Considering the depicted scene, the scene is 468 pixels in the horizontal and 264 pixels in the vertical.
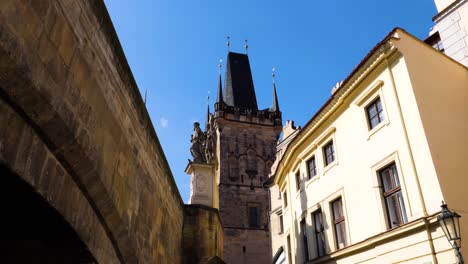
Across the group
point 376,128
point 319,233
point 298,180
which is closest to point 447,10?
point 376,128

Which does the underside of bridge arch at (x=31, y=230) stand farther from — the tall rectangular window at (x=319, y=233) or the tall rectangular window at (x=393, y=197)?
the tall rectangular window at (x=319, y=233)

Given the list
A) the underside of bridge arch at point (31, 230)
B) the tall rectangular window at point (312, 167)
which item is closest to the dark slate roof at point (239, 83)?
the tall rectangular window at point (312, 167)

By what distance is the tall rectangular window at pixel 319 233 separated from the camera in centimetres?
1316

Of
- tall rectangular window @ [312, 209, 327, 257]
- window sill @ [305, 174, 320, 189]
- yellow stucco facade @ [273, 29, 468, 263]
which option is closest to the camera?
yellow stucco facade @ [273, 29, 468, 263]

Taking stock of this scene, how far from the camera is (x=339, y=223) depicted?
12.4 meters

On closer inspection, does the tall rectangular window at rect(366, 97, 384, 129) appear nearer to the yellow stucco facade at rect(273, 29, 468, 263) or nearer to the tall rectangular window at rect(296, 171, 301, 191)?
the yellow stucco facade at rect(273, 29, 468, 263)

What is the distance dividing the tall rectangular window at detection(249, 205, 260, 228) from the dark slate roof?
48.4 feet

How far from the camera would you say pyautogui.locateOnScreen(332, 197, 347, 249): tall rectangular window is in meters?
12.1

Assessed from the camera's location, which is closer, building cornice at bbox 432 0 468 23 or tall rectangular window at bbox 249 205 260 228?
building cornice at bbox 432 0 468 23

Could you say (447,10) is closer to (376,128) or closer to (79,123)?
Result: (376,128)

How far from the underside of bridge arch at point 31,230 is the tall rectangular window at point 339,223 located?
9481mm

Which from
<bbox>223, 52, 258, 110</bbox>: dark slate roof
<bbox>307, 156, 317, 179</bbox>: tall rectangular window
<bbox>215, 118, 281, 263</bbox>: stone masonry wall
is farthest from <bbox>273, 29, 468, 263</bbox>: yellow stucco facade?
<bbox>223, 52, 258, 110</bbox>: dark slate roof

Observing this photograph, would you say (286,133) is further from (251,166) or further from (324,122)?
(324,122)

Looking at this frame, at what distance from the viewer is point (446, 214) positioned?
6660mm
